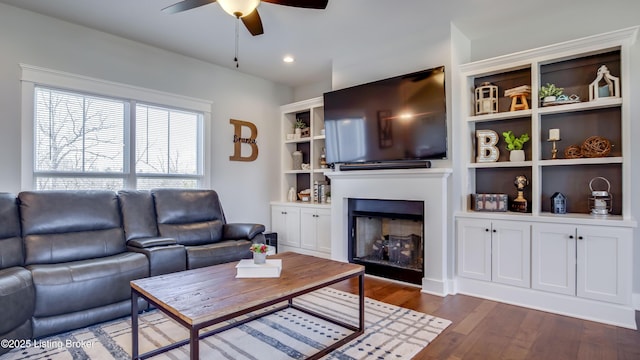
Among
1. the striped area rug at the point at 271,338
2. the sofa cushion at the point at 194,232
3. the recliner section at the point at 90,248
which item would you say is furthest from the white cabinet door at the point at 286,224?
the striped area rug at the point at 271,338

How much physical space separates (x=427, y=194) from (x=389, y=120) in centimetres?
94

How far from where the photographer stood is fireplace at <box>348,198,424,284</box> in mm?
3783

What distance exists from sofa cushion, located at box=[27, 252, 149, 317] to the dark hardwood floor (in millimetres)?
2192

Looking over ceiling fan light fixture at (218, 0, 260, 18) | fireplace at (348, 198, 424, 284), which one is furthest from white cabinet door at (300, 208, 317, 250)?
ceiling fan light fixture at (218, 0, 260, 18)

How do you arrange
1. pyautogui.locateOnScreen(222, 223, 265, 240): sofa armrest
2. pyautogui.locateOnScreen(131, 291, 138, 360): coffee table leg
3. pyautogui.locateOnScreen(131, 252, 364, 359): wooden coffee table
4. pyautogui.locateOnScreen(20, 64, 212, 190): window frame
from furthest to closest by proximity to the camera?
pyautogui.locateOnScreen(222, 223, 265, 240): sofa armrest, pyautogui.locateOnScreen(20, 64, 212, 190): window frame, pyautogui.locateOnScreen(131, 291, 138, 360): coffee table leg, pyautogui.locateOnScreen(131, 252, 364, 359): wooden coffee table

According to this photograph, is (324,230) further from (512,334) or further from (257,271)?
(512,334)

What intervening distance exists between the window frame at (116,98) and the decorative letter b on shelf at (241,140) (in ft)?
1.36

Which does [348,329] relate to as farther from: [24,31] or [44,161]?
[24,31]

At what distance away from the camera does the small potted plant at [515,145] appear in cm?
341

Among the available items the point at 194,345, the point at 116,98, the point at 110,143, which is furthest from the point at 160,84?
the point at 194,345

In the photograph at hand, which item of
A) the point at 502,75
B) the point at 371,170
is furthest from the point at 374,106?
the point at 502,75

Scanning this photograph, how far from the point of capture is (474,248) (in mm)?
3449

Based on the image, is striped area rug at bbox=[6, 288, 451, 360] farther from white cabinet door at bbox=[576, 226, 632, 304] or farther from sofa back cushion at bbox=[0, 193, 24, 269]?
white cabinet door at bbox=[576, 226, 632, 304]

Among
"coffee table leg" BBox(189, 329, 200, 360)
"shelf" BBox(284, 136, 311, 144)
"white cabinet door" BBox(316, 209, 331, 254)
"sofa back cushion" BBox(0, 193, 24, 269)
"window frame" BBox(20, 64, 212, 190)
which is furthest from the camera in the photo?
"shelf" BBox(284, 136, 311, 144)
